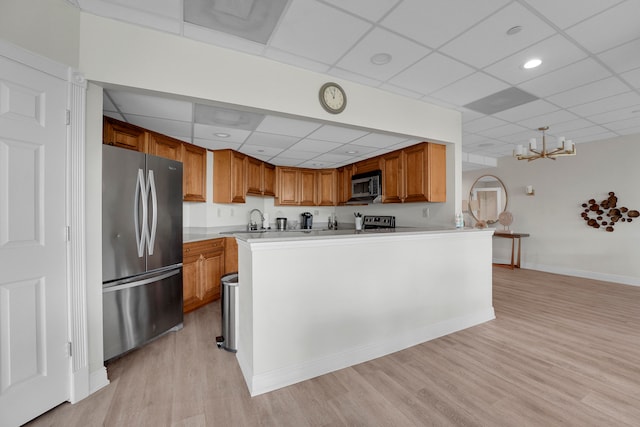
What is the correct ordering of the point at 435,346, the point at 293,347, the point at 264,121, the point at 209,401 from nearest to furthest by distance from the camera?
the point at 209,401, the point at 293,347, the point at 435,346, the point at 264,121

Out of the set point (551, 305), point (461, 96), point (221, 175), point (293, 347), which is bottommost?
point (551, 305)

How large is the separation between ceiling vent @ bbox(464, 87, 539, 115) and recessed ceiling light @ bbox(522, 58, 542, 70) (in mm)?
412

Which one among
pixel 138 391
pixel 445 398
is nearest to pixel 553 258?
pixel 445 398

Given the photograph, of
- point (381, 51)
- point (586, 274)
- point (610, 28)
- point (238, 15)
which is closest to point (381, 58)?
point (381, 51)

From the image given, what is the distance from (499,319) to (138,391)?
353 centimetres

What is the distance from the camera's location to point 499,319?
3.07 m

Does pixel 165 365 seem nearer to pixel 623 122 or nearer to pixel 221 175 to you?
pixel 221 175

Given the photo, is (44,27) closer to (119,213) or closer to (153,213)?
(119,213)

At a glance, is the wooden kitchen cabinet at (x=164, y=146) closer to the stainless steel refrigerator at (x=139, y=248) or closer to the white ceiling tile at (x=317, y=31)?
the stainless steel refrigerator at (x=139, y=248)

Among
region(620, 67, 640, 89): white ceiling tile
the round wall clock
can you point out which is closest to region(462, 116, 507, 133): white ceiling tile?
region(620, 67, 640, 89): white ceiling tile

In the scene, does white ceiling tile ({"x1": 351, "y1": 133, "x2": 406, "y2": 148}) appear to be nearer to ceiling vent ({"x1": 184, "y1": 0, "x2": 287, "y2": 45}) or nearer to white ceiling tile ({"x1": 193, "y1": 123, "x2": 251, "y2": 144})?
white ceiling tile ({"x1": 193, "y1": 123, "x2": 251, "y2": 144})

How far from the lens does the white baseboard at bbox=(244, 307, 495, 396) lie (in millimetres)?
1835

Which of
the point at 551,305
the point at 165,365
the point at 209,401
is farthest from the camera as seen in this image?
the point at 551,305

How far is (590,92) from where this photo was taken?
2.84 m
